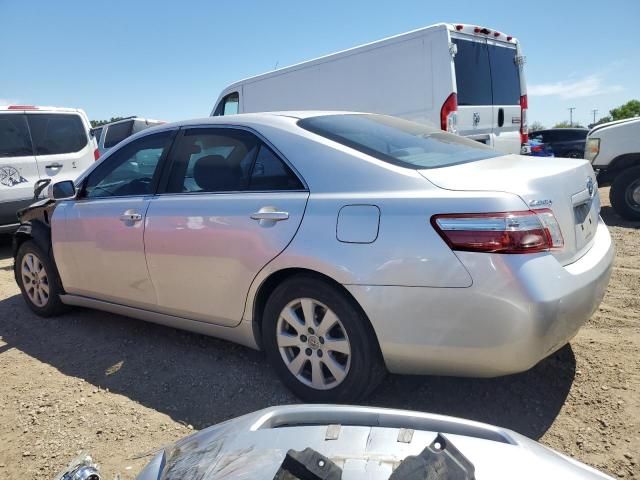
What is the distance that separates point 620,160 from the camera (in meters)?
7.11

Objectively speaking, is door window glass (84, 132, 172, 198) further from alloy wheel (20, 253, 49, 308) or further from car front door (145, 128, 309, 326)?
alloy wheel (20, 253, 49, 308)

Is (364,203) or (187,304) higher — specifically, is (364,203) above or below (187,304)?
above

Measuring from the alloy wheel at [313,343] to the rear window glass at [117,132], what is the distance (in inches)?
488

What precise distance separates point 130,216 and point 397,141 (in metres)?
1.83

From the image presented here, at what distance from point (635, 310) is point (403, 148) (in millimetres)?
2368

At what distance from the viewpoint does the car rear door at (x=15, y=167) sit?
7.07m

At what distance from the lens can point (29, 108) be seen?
7.56 m

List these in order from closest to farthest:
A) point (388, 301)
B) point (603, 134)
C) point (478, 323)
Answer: point (478, 323) → point (388, 301) → point (603, 134)

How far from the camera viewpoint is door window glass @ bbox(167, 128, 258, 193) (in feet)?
9.82

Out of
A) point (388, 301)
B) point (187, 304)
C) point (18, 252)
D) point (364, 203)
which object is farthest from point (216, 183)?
point (18, 252)

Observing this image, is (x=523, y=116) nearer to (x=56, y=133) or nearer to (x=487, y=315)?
(x=487, y=315)

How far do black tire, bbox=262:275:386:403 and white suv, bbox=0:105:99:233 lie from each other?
19.6 feet

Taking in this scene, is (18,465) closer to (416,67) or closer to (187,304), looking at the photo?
(187,304)

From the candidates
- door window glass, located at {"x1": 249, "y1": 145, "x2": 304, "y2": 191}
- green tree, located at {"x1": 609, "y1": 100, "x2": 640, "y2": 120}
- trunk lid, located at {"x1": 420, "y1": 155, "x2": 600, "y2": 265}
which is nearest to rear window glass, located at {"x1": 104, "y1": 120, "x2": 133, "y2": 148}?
door window glass, located at {"x1": 249, "y1": 145, "x2": 304, "y2": 191}
